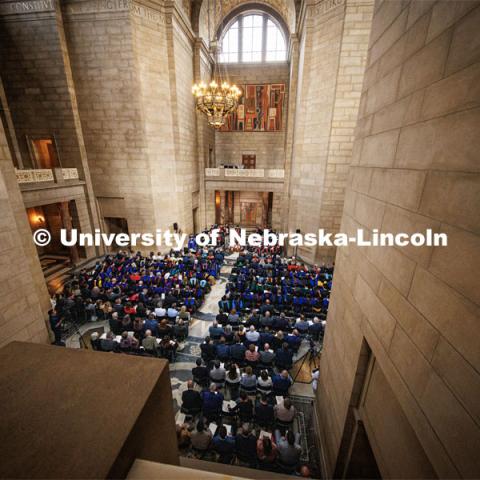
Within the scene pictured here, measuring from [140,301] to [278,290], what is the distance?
4888 mm

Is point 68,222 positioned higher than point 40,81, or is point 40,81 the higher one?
point 40,81

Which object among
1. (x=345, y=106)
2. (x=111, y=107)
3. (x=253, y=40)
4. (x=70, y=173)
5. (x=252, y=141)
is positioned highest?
A: (x=253, y=40)

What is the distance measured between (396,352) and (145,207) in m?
13.2

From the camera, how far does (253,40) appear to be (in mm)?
17922

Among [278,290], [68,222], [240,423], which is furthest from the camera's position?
[68,222]

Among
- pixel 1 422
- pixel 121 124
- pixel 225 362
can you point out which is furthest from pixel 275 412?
pixel 121 124

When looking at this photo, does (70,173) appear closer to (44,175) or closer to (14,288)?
(44,175)

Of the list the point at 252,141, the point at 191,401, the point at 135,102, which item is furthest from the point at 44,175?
the point at 252,141

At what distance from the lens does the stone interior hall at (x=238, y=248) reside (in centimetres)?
128

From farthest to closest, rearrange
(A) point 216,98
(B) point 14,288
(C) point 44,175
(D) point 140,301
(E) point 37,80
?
(E) point 37,80, (C) point 44,175, (A) point 216,98, (D) point 140,301, (B) point 14,288

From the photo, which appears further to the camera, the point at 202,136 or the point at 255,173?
the point at 202,136

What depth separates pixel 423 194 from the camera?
2.18m

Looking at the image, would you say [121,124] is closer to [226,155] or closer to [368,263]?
[226,155]

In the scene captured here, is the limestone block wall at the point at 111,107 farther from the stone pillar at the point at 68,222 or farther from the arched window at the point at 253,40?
the arched window at the point at 253,40
